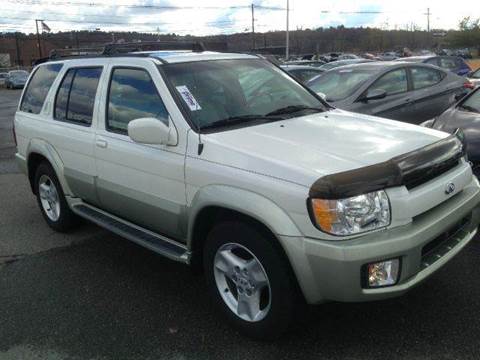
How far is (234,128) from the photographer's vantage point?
355cm

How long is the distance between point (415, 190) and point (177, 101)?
68.1 inches

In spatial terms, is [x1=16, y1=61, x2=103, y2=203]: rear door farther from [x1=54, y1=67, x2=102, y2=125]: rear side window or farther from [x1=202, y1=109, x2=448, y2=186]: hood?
[x1=202, y1=109, x2=448, y2=186]: hood

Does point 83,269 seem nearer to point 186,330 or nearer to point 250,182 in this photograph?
point 186,330

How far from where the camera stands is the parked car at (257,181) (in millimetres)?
2764

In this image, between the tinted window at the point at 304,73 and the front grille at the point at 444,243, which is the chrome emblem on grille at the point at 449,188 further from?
the tinted window at the point at 304,73

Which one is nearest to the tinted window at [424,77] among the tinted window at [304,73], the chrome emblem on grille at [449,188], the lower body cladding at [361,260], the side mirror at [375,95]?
the side mirror at [375,95]

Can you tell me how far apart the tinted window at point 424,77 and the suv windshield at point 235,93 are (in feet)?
15.5

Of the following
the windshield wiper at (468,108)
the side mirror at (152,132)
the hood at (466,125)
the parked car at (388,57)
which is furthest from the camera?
the parked car at (388,57)

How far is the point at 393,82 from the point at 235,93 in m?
5.05

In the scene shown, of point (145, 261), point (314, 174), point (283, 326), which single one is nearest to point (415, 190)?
point (314, 174)

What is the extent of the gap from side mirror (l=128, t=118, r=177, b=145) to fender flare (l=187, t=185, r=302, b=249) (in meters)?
0.46

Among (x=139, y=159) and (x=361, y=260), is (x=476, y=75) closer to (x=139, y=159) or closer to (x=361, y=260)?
(x=139, y=159)

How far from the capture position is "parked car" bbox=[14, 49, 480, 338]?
276 cm

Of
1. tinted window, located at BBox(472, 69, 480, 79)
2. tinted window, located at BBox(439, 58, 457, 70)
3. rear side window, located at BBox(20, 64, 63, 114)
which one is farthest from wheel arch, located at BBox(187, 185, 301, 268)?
tinted window, located at BBox(472, 69, 480, 79)
